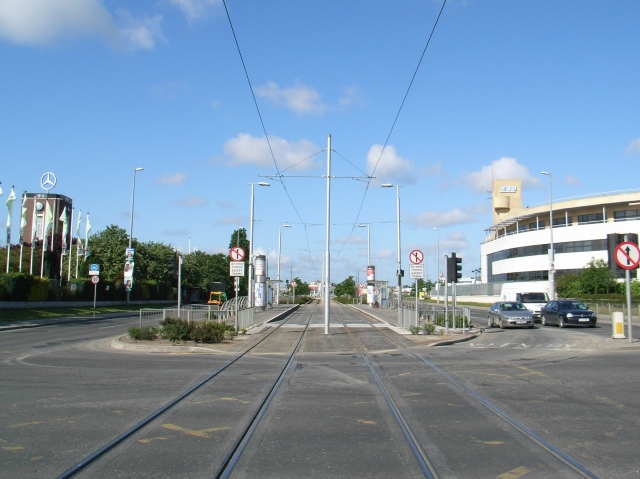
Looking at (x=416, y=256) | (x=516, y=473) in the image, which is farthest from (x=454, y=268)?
(x=516, y=473)

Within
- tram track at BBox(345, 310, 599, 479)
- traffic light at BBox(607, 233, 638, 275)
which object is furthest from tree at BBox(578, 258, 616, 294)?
tram track at BBox(345, 310, 599, 479)

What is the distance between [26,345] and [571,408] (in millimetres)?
17823

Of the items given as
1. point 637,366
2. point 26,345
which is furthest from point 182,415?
point 26,345

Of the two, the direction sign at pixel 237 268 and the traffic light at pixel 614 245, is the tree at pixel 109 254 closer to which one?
the direction sign at pixel 237 268

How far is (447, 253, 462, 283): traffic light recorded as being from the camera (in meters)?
26.4

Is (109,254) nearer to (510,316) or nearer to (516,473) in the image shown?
(510,316)

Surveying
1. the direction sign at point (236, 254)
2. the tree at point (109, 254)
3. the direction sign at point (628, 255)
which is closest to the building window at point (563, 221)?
the tree at point (109, 254)

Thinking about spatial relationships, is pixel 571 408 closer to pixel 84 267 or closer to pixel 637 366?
pixel 637 366

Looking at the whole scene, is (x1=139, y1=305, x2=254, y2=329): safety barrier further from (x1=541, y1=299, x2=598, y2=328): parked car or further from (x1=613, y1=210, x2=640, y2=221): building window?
(x1=613, y1=210, x2=640, y2=221): building window

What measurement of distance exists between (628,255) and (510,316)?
12.4 metres

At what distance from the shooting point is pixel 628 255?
20.6 m

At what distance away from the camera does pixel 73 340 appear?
24.1 m

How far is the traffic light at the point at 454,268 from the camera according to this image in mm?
26438

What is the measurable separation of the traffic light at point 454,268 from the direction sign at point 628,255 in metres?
6.86
